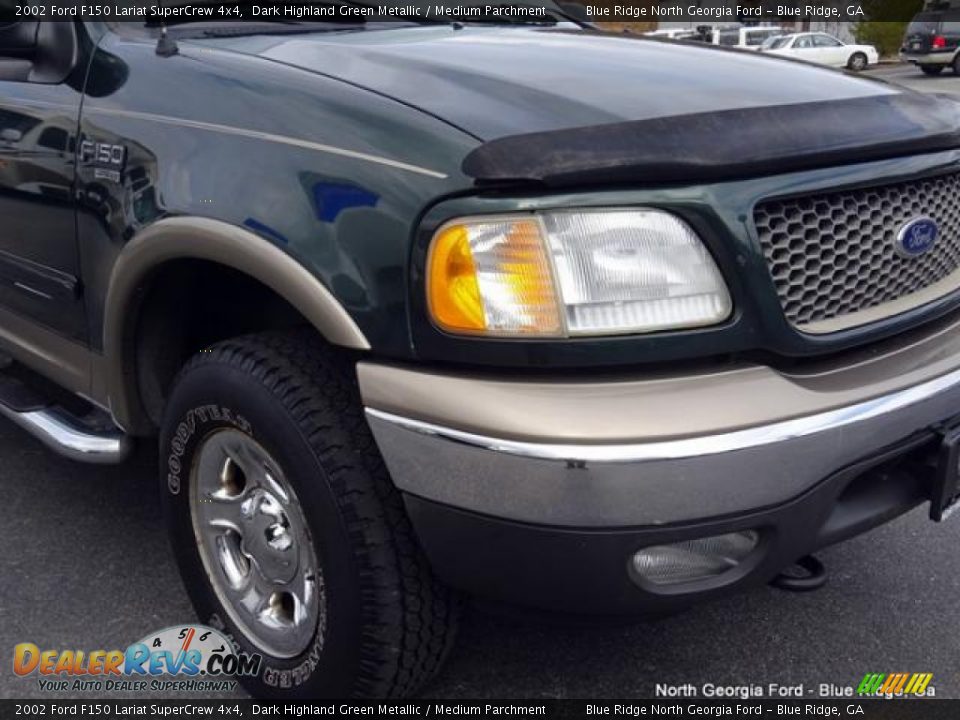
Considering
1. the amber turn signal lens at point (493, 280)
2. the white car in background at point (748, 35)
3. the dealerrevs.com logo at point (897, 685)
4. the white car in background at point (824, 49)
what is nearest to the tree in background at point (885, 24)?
the white car in background at point (824, 49)

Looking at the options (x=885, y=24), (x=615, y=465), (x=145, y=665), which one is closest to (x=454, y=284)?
(x=615, y=465)

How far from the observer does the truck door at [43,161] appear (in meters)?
2.51

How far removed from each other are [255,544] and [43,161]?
45.4 inches

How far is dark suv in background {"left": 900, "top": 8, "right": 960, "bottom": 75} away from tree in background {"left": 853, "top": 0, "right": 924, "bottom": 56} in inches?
432

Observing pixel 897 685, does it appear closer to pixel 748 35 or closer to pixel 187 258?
pixel 187 258

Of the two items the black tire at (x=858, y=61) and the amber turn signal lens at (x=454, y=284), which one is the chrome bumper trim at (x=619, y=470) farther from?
the black tire at (x=858, y=61)

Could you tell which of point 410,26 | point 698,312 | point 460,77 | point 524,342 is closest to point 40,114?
point 410,26

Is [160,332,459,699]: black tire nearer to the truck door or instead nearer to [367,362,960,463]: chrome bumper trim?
[367,362,960,463]: chrome bumper trim

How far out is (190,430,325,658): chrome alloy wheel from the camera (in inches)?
82.5

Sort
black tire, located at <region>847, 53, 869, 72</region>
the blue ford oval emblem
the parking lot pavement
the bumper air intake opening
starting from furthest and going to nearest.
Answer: black tire, located at <region>847, 53, 869, 72</region> → the parking lot pavement → the blue ford oval emblem → the bumper air intake opening

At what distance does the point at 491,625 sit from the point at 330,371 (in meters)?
0.98

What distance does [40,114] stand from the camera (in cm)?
258

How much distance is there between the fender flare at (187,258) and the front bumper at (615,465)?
0.13 meters

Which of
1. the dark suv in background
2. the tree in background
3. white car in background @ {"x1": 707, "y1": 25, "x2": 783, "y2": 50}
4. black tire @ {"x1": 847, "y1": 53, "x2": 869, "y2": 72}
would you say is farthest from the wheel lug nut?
the tree in background
